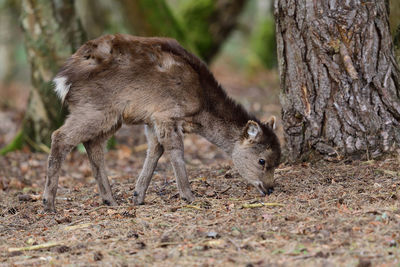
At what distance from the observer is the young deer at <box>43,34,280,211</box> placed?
22.5ft

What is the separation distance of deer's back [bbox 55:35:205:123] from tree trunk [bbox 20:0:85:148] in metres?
3.96

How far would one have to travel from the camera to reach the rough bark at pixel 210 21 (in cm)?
1636

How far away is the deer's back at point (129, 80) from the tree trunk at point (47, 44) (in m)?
3.96

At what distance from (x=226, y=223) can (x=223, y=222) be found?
0.16 ft

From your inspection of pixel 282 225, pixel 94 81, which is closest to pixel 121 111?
pixel 94 81

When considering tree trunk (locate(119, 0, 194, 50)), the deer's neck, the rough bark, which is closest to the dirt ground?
the deer's neck

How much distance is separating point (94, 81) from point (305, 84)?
2846 millimetres

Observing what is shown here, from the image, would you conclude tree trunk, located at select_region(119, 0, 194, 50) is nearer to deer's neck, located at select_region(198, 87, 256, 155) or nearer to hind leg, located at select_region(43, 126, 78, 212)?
deer's neck, located at select_region(198, 87, 256, 155)

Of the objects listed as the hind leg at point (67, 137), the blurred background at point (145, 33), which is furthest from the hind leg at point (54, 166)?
the blurred background at point (145, 33)

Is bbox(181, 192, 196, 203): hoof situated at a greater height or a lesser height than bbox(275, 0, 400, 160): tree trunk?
lesser

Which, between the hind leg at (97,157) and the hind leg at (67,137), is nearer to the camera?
the hind leg at (67,137)

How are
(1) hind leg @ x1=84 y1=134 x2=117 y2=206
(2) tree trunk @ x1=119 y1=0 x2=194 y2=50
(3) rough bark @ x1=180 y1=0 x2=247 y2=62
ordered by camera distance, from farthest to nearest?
(3) rough bark @ x1=180 y1=0 x2=247 y2=62 → (2) tree trunk @ x1=119 y1=0 x2=194 y2=50 → (1) hind leg @ x1=84 y1=134 x2=117 y2=206

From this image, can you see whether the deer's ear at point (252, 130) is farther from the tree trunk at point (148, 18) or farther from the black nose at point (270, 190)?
the tree trunk at point (148, 18)

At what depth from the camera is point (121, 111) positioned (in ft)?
23.0
